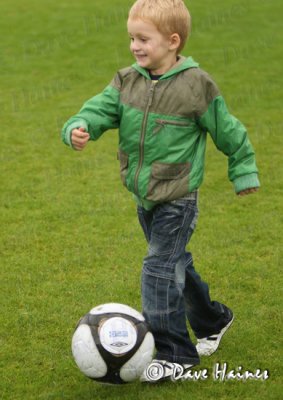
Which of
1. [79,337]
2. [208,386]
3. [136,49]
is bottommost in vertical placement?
[208,386]

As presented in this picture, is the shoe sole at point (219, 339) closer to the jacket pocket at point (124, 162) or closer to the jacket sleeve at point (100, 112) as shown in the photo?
the jacket pocket at point (124, 162)

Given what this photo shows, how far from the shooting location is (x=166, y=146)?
4.09 m

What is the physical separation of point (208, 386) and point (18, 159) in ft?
15.4

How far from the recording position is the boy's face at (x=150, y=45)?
4027mm

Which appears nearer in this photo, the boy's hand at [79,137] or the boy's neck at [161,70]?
the boy's hand at [79,137]

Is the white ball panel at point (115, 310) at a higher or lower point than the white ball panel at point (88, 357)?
higher

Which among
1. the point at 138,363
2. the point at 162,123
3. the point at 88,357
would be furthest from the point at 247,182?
the point at 88,357

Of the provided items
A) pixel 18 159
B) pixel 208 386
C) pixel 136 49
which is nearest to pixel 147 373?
pixel 208 386

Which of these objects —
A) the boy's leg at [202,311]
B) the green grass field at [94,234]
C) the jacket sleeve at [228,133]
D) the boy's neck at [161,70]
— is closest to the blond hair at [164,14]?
the boy's neck at [161,70]

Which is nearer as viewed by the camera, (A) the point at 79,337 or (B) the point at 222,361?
(A) the point at 79,337

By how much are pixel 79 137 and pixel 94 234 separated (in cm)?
253

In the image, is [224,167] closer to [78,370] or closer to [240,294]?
[240,294]

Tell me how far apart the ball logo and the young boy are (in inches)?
10.7

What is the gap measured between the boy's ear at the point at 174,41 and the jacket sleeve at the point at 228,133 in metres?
0.20
